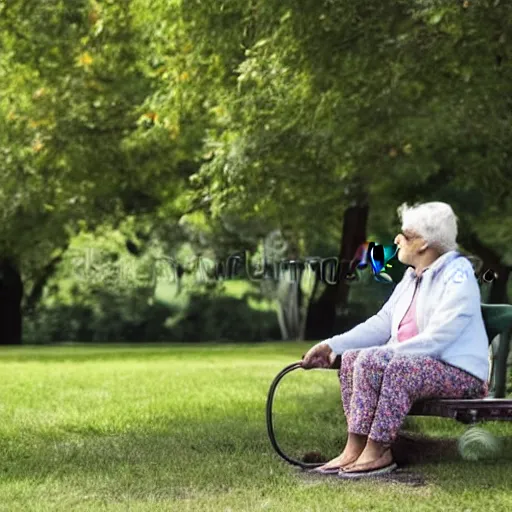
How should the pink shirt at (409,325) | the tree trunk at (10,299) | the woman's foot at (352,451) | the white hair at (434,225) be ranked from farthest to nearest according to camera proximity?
the tree trunk at (10,299) < the pink shirt at (409,325) < the white hair at (434,225) < the woman's foot at (352,451)

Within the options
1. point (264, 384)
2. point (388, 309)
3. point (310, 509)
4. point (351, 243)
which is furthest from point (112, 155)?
point (310, 509)

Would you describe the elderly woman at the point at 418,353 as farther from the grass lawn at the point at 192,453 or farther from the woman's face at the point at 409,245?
the grass lawn at the point at 192,453

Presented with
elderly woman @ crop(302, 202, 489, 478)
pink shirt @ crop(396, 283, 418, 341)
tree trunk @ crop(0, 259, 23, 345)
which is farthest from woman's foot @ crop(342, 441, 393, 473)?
tree trunk @ crop(0, 259, 23, 345)

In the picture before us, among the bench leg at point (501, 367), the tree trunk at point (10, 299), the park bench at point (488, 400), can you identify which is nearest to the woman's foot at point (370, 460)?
the park bench at point (488, 400)

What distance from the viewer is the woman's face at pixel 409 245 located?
786 cm

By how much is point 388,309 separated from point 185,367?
519 inches

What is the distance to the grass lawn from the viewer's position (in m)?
6.84

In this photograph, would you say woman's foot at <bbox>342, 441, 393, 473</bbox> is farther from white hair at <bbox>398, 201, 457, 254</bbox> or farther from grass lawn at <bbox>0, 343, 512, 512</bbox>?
white hair at <bbox>398, 201, 457, 254</bbox>

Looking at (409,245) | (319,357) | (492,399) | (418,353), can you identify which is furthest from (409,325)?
(492,399)

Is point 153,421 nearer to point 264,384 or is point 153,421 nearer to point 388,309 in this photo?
point 388,309

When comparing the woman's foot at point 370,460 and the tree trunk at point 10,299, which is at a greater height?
the tree trunk at point 10,299

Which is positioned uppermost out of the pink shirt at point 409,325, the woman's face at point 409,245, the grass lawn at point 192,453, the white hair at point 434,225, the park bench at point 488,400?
the white hair at point 434,225

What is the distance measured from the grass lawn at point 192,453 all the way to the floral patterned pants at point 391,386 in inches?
13.5

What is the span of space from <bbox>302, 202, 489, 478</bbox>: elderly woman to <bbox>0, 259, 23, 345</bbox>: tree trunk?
2894 centimetres
